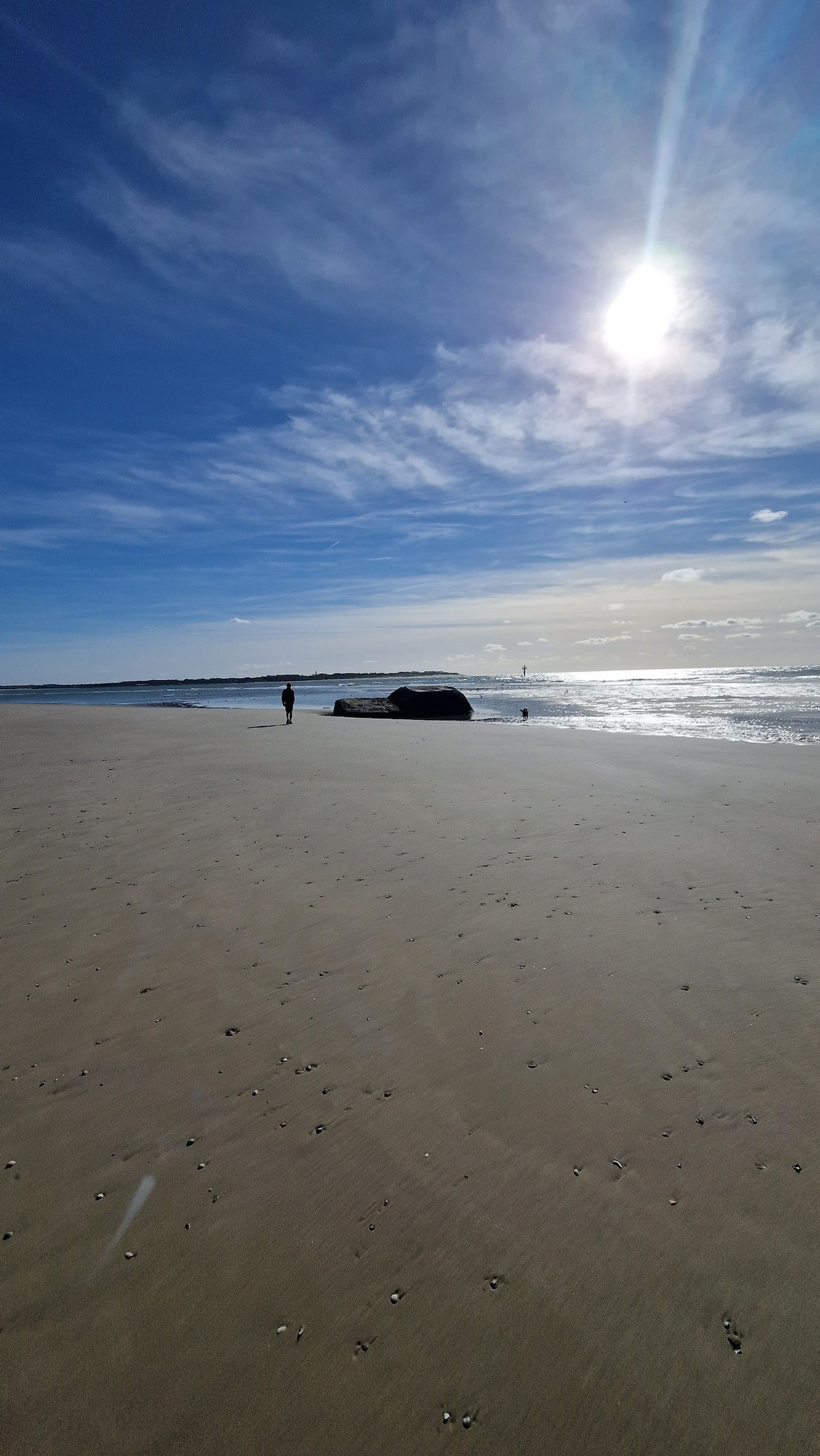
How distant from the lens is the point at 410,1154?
11.6 ft

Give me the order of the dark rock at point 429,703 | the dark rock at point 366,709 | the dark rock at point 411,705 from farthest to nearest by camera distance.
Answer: the dark rock at point 429,703, the dark rock at point 411,705, the dark rock at point 366,709

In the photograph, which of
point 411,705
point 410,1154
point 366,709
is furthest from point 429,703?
point 410,1154

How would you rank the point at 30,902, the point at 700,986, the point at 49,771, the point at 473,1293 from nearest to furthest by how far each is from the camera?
the point at 473,1293, the point at 700,986, the point at 30,902, the point at 49,771

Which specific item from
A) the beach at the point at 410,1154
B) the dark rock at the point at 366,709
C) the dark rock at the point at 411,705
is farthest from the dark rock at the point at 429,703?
the beach at the point at 410,1154

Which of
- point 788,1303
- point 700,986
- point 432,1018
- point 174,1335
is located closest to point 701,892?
point 700,986

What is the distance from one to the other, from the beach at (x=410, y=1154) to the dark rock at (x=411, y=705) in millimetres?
31805

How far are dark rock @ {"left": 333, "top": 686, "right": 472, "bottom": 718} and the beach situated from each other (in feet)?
104

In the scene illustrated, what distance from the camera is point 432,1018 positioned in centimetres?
473

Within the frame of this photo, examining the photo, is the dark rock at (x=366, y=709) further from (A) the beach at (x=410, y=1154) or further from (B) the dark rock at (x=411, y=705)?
(A) the beach at (x=410, y=1154)

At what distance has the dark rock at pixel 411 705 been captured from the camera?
130ft

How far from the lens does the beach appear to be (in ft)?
7.98

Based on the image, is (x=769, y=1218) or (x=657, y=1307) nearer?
(x=657, y=1307)

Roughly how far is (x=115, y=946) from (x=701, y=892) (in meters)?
6.30

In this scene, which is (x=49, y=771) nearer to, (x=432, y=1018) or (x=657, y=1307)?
(x=432, y=1018)
